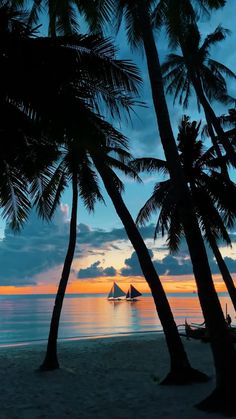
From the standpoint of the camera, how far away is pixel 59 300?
14.5 m

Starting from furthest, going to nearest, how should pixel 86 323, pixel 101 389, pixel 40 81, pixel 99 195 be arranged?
pixel 86 323 → pixel 99 195 → pixel 101 389 → pixel 40 81

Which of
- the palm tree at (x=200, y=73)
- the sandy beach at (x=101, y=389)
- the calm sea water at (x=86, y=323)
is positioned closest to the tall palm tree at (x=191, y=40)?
the palm tree at (x=200, y=73)

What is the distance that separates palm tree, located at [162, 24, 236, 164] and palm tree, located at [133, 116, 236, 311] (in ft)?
3.96

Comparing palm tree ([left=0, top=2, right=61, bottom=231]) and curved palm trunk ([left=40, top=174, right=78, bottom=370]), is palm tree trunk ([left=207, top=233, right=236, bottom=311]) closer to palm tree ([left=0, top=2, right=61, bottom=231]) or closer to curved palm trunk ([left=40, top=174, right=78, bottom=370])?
curved palm trunk ([left=40, top=174, right=78, bottom=370])

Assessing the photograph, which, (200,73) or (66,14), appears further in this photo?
(200,73)

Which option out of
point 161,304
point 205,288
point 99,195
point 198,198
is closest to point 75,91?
point 205,288

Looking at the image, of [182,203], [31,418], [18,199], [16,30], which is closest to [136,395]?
[31,418]

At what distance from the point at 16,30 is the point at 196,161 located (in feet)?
44.2

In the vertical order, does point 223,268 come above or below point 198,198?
below

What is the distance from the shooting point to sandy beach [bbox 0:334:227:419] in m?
8.70

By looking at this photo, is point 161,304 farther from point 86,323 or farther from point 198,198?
point 86,323

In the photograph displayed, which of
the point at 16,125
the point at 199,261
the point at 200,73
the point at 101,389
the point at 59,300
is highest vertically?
the point at 200,73

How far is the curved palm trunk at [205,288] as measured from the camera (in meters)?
8.02

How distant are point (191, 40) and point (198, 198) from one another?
25.6 ft
